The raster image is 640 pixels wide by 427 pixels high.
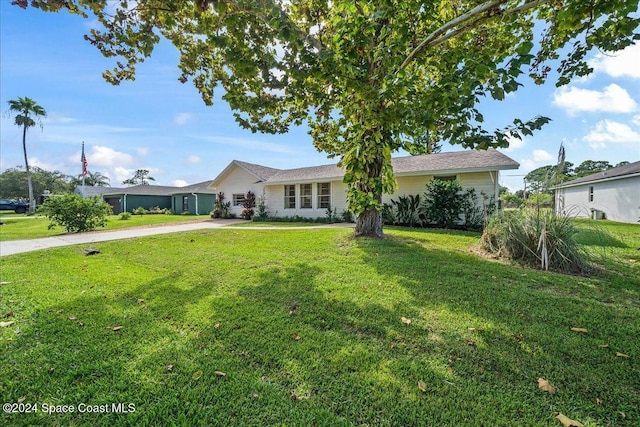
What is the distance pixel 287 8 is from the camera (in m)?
7.40

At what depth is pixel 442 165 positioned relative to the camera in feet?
42.5

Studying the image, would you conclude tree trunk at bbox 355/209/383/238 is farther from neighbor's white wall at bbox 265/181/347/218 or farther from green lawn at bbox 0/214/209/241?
green lawn at bbox 0/214/209/241

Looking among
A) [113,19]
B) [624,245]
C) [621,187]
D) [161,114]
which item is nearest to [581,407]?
[624,245]

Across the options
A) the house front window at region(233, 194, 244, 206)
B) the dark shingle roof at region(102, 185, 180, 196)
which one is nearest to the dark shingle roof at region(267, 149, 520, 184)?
the house front window at region(233, 194, 244, 206)

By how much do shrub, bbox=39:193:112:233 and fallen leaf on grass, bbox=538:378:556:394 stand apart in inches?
597

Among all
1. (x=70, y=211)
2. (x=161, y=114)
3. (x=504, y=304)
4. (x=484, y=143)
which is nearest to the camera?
(x=504, y=304)

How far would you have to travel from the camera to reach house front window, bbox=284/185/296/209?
58.0 feet

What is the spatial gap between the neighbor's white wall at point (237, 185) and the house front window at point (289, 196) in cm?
207

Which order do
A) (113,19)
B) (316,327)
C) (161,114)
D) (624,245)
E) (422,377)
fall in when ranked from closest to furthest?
(422,377)
(316,327)
(113,19)
(624,245)
(161,114)

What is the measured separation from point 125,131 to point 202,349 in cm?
2286

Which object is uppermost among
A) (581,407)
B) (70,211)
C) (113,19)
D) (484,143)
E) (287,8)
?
(287,8)

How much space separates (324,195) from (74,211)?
38.5ft

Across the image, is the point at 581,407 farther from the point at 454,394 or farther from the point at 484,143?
the point at 484,143

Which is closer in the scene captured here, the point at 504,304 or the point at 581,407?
the point at 581,407
